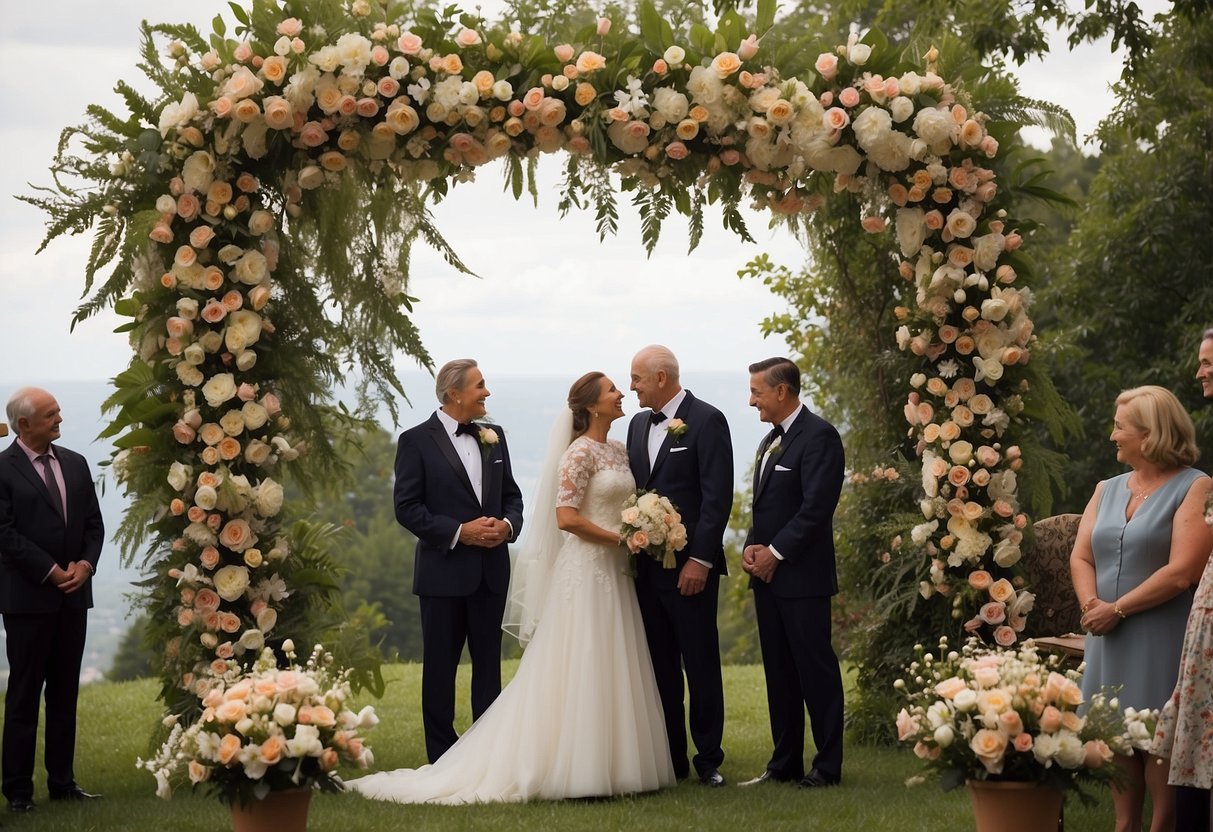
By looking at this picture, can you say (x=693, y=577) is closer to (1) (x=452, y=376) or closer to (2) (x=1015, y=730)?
(1) (x=452, y=376)

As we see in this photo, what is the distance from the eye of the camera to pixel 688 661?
7.17 meters

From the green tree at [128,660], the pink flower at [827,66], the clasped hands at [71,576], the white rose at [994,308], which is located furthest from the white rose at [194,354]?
the green tree at [128,660]

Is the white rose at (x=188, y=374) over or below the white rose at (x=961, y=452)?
over

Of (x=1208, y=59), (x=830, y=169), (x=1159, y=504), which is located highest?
(x=1208, y=59)

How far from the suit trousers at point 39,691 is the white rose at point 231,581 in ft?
2.40

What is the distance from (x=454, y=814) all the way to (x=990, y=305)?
355 centimetres

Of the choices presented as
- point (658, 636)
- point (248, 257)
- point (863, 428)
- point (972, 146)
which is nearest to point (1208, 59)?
point (863, 428)

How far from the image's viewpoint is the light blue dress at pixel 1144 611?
17.8ft

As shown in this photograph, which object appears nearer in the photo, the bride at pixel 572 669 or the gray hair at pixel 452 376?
the bride at pixel 572 669

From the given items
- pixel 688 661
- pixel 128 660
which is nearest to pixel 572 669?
pixel 688 661

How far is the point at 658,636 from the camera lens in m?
7.32

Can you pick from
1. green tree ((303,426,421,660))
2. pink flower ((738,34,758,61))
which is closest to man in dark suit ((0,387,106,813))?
pink flower ((738,34,758,61))

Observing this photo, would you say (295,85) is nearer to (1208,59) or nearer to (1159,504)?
(1159,504)

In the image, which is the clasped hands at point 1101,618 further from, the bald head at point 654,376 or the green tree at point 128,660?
the green tree at point 128,660
